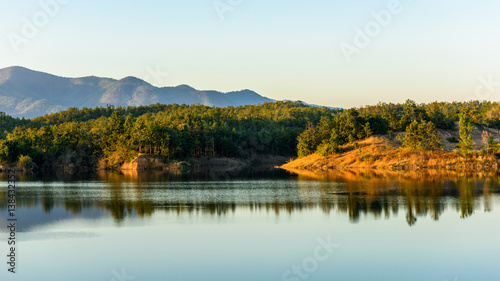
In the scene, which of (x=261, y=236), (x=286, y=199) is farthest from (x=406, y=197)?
(x=261, y=236)

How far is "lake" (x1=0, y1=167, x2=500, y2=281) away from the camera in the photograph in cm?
2231

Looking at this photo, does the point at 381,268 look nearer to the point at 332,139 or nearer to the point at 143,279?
the point at 143,279

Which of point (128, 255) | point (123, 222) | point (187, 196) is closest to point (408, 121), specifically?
point (187, 196)

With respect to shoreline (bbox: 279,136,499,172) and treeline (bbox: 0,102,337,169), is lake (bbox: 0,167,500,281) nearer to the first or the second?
shoreline (bbox: 279,136,499,172)

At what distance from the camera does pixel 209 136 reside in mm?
132625

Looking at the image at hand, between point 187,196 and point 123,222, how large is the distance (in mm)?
16146

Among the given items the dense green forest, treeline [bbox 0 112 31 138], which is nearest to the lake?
the dense green forest

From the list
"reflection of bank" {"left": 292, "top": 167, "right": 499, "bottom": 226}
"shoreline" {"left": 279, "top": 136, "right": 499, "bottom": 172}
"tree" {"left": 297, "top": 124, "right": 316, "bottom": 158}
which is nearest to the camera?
"reflection of bank" {"left": 292, "top": 167, "right": 499, "bottom": 226}

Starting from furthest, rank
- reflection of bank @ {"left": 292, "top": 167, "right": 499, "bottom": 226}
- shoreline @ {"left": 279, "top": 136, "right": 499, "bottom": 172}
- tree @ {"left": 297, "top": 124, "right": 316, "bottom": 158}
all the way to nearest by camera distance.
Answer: tree @ {"left": 297, "top": 124, "right": 316, "bottom": 158}, shoreline @ {"left": 279, "top": 136, "right": 499, "bottom": 172}, reflection of bank @ {"left": 292, "top": 167, "right": 499, "bottom": 226}

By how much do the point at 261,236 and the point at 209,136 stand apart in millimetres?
103939

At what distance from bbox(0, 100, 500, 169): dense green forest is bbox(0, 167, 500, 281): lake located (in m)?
51.0

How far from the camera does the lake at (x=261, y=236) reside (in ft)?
73.2

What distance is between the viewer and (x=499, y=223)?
32.3 meters

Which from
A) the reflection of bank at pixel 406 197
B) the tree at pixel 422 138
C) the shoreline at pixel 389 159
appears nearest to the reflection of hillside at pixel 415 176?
the reflection of bank at pixel 406 197
